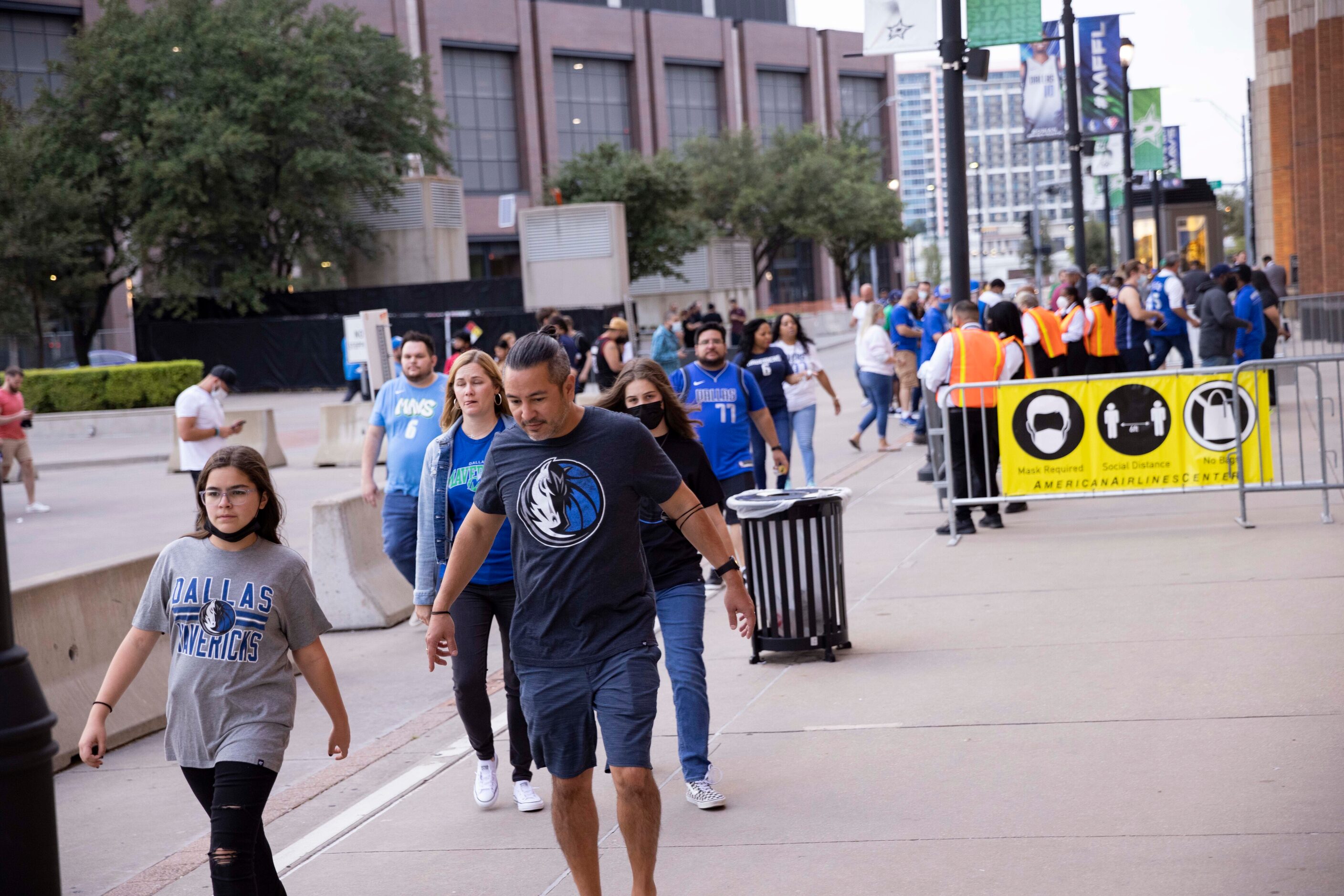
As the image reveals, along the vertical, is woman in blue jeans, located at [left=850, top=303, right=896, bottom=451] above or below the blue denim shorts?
above

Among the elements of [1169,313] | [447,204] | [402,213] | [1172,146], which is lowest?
[1169,313]

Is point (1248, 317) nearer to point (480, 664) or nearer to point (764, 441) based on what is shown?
point (764, 441)

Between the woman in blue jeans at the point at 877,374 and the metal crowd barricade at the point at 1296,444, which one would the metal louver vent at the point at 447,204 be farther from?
the metal crowd barricade at the point at 1296,444

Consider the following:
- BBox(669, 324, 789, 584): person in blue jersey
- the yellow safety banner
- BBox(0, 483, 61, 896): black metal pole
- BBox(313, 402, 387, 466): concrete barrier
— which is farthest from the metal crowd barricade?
BBox(313, 402, 387, 466): concrete barrier

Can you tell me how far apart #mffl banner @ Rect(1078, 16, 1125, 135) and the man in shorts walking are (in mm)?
24441

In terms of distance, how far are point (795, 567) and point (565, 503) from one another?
3540 mm

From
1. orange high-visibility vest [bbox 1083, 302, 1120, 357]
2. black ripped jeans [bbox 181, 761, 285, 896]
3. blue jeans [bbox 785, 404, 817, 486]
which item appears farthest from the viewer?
orange high-visibility vest [bbox 1083, 302, 1120, 357]

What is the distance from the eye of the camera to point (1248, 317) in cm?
1803

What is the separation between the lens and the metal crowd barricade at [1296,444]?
33.8 ft

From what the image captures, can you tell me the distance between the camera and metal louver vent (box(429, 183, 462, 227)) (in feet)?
177

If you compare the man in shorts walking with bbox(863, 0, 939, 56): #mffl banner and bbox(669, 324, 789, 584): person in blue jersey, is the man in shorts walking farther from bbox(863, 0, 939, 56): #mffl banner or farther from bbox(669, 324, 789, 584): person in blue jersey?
bbox(863, 0, 939, 56): #mffl banner

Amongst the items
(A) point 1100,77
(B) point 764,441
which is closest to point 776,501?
Answer: (B) point 764,441

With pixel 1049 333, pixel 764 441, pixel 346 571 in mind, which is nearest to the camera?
pixel 346 571

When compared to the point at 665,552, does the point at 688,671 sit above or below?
below
